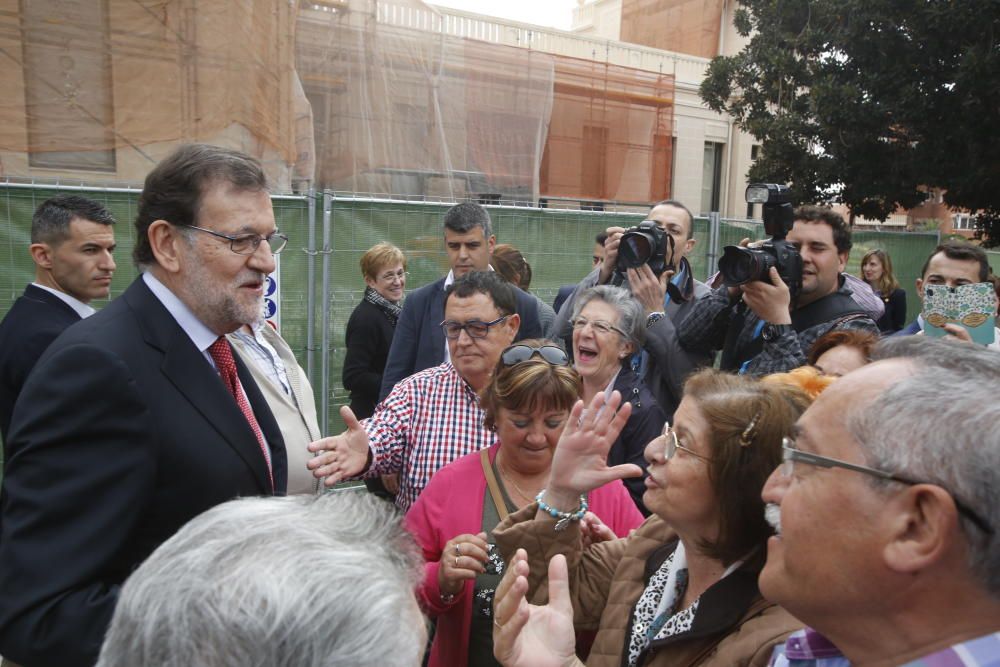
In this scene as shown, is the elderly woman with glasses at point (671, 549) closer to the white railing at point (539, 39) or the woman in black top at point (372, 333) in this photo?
the woman in black top at point (372, 333)

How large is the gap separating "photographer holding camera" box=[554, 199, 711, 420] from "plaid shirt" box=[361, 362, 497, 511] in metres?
1.09

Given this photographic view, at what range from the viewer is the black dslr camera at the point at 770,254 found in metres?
2.96

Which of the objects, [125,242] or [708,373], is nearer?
[708,373]

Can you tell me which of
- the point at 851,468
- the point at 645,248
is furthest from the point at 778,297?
the point at 851,468

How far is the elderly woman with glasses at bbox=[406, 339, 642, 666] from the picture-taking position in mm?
2127

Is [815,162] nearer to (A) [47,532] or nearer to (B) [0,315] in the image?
(B) [0,315]

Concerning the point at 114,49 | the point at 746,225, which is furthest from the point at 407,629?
the point at 114,49

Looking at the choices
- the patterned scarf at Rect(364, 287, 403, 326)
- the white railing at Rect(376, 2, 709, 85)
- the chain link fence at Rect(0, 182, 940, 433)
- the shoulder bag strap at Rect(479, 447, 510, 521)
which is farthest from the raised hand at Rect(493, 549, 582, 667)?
the white railing at Rect(376, 2, 709, 85)

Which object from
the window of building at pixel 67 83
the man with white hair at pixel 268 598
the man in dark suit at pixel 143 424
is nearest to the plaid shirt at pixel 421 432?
the man in dark suit at pixel 143 424

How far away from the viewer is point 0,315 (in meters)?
4.85

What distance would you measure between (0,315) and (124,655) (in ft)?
16.1

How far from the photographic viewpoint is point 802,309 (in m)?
3.33

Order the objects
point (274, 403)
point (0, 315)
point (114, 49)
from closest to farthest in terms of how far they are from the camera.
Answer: point (274, 403), point (0, 315), point (114, 49)

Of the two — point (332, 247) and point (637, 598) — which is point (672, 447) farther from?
point (332, 247)
